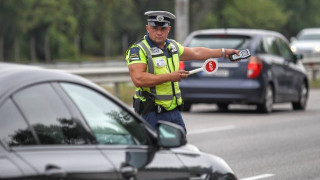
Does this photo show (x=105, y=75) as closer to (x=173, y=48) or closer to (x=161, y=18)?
(x=173, y=48)

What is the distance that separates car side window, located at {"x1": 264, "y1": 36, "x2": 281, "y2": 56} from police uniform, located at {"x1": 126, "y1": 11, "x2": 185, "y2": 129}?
441 inches

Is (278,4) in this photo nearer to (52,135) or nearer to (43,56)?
(43,56)

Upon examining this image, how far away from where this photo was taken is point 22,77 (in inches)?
186

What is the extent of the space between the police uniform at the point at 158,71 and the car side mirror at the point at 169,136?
257 cm

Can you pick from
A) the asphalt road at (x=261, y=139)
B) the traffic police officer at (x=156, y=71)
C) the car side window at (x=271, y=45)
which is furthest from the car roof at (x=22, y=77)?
the car side window at (x=271, y=45)

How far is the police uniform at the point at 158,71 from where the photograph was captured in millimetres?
7996

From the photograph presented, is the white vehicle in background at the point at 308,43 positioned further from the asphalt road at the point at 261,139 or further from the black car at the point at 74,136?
the black car at the point at 74,136

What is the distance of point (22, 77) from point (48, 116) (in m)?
0.24

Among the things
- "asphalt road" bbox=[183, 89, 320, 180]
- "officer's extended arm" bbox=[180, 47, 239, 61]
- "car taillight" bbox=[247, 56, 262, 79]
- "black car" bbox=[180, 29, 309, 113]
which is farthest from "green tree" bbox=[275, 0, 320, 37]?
"officer's extended arm" bbox=[180, 47, 239, 61]

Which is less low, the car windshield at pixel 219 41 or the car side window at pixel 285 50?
the car windshield at pixel 219 41

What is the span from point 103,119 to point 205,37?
1354 cm

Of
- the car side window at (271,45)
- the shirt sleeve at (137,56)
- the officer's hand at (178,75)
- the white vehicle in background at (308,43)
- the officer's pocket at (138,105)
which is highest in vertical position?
the shirt sleeve at (137,56)

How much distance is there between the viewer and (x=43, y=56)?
8450 centimetres

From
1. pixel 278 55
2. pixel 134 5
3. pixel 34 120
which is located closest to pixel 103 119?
pixel 34 120
